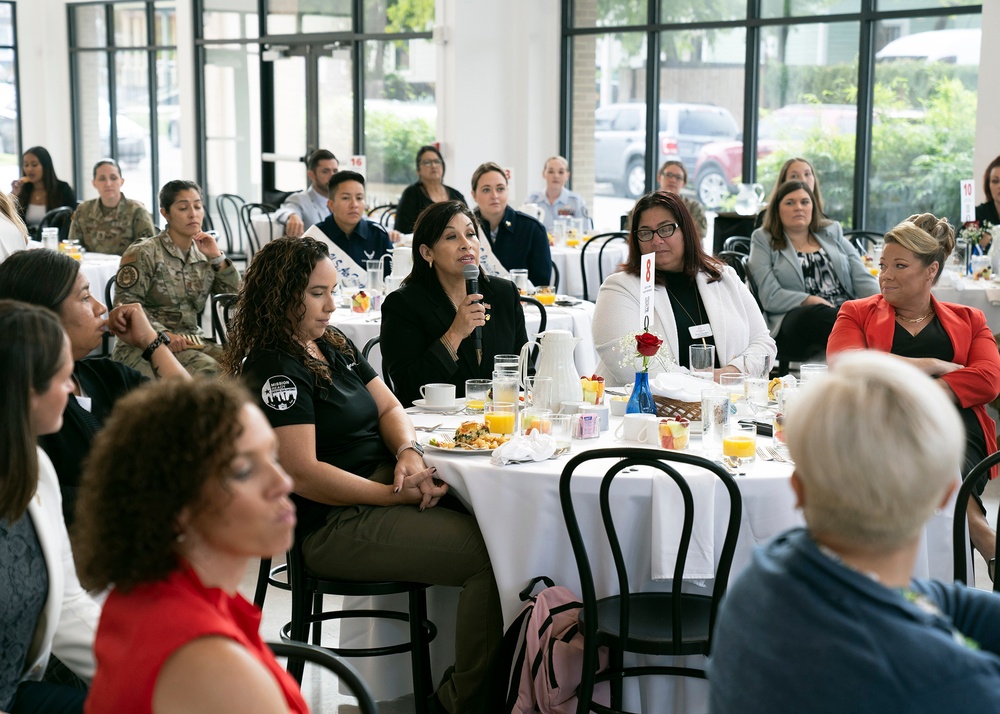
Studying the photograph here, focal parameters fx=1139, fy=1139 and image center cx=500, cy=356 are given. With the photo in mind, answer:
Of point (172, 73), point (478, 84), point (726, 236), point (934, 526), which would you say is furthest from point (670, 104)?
point (934, 526)

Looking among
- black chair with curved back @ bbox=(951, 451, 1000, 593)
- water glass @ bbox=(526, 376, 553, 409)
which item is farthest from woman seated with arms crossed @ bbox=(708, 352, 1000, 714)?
water glass @ bbox=(526, 376, 553, 409)

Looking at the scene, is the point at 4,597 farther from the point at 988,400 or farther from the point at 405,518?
the point at 988,400

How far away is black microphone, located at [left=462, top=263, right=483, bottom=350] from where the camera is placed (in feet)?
12.5

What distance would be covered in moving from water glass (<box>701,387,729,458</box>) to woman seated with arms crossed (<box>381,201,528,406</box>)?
3.23 ft

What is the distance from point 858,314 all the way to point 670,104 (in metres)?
6.62

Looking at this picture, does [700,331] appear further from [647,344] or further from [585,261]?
[585,261]

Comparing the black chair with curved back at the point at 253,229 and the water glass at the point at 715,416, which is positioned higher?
the black chair with curved back at the point at 253,229

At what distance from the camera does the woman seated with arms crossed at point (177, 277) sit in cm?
522

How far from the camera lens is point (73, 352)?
109 inches

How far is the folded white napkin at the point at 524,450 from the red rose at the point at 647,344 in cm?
49

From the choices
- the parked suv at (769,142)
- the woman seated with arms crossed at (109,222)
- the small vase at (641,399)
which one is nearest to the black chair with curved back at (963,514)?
the small vase at (641,399)

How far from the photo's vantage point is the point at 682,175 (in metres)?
8.61

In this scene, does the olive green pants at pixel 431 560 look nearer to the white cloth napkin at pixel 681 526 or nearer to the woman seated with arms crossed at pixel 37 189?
the white cloth napkin at pixel 681 526

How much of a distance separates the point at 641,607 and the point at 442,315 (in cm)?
146
